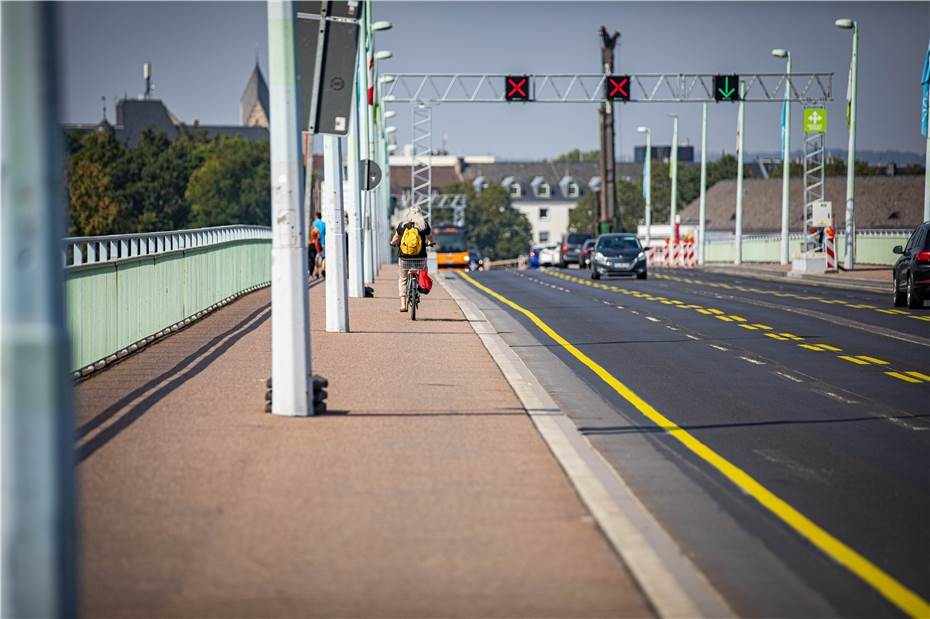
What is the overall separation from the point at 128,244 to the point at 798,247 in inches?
2295

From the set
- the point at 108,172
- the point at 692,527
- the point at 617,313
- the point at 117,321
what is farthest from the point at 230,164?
the point at 692,527

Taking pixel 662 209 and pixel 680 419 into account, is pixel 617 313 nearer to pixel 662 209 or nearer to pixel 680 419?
pixel 680 419

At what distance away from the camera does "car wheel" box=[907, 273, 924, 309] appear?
29.3 meters

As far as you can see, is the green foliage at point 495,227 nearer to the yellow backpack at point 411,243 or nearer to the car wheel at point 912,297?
the car wheel at point 912,297

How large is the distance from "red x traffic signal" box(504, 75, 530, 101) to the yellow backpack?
37.8 metres

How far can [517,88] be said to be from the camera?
200 ft

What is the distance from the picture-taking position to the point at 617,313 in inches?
1104

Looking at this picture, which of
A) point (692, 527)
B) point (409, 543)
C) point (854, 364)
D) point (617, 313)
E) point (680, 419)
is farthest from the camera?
point (617, 313)

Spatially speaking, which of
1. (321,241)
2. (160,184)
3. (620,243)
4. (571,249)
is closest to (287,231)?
(321,241)

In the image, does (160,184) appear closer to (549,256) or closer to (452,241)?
(549,256)

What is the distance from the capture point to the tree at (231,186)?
467 ft

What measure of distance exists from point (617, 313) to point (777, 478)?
61.0 ft

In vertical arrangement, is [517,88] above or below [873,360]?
above

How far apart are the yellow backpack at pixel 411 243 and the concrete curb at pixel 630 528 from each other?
1156cm
